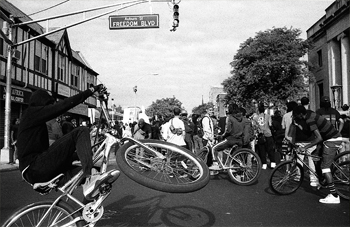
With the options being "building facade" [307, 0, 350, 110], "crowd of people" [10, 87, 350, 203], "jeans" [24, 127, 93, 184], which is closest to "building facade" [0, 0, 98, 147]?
"crowd of people" [10, 87, 350, 203]

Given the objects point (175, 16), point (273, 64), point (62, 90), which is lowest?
point (62, 90)

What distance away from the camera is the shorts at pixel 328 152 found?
6.15 m

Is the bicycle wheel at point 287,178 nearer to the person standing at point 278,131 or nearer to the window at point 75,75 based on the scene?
the person standing at point 278,131

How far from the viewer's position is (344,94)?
30000 millimetres

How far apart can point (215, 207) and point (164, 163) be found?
185cm

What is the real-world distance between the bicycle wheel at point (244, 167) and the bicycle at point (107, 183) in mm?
3404

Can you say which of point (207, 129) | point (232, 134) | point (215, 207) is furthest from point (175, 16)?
point (215, 207)

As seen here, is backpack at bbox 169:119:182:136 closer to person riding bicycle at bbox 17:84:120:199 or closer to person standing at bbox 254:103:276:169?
person standing at bbox 254:103:276:169

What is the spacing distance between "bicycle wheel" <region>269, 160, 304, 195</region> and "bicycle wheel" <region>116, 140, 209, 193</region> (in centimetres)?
274

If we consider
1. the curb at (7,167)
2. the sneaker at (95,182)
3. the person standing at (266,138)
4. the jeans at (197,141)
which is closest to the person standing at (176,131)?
the person standing at (266,138)

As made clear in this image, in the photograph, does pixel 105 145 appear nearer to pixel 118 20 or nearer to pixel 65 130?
pixel 65 130

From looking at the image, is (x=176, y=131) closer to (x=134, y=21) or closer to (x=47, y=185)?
(x=47, y=185)

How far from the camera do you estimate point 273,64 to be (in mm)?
32031

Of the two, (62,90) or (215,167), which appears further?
(62,90)
